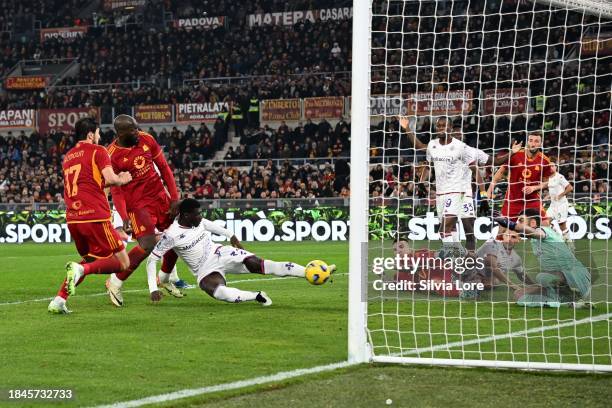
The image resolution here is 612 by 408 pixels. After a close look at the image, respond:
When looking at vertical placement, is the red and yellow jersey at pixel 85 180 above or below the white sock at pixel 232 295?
above

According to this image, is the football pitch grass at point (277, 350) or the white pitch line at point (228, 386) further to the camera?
the football pitch grass at point (277, 350)

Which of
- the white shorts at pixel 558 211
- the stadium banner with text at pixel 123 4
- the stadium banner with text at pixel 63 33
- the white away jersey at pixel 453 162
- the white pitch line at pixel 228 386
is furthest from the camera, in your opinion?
the stadium banner with text at pixel 123 4

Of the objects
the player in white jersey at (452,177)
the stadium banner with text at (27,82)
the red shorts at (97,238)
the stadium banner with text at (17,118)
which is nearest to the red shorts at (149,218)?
the red shorts at (97,238)

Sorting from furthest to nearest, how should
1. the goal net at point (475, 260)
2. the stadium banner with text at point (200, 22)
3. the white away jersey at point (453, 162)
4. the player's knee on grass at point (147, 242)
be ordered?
the stadium banner with text at point (200, 22), the white away jersey at point (453, 162), the player's knee on grass at point (147, 242), the goal net at point (475, 260)

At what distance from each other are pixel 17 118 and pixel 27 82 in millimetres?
3171

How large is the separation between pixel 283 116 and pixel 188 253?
83.6 ft

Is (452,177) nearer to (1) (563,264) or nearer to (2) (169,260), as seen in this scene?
(1) (563,264)

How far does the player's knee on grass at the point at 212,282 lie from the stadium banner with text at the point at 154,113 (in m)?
28.0

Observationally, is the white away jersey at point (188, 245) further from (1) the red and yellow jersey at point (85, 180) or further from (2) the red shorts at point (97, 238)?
(1) the red and yellow jersey at point (85, 180)

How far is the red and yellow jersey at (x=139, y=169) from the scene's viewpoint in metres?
10.8

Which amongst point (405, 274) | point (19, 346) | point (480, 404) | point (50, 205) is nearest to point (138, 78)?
point (50, 205)

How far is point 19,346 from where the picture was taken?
7562 millimetres

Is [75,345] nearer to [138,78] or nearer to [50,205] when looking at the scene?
[50,205]

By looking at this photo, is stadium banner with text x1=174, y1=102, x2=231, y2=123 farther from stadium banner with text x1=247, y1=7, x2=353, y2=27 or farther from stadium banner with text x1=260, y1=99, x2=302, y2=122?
stadium banner with text x1=247, y1=7, x2=353, y2=27
